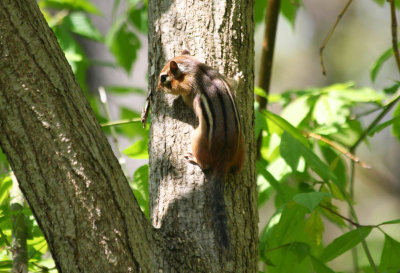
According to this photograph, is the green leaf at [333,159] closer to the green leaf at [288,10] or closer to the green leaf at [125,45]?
the green leaf at [288,10]

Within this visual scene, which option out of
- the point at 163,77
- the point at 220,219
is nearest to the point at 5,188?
the point at 163,77

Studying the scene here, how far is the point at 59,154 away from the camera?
5.33 ft

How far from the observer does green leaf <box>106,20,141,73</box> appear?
4.11 meters

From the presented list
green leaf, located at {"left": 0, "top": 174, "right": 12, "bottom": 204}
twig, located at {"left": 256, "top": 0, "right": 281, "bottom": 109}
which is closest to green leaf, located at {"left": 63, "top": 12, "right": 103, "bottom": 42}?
twig, located at {"left": 256, "top": 0, "right": 281, "bottom": 109}

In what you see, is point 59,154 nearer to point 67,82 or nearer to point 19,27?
point 67,82

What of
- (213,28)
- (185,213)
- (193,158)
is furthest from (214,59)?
(185,213)

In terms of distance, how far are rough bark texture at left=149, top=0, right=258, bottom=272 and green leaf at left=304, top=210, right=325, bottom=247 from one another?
585 mm

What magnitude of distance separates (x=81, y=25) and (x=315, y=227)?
2.26 m

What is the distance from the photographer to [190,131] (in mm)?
2158

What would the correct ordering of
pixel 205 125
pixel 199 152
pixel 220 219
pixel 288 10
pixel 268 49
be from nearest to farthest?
pixel 220 219 → pixel 199 152 → pixel 205 125 → pixel 268 49 → pixel 288 10

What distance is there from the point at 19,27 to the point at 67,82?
0.80 ft

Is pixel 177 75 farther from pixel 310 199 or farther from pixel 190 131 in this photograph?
pixel 310 199

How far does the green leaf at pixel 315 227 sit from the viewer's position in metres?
2.53

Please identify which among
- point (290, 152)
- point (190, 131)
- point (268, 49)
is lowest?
point (290, 152)
